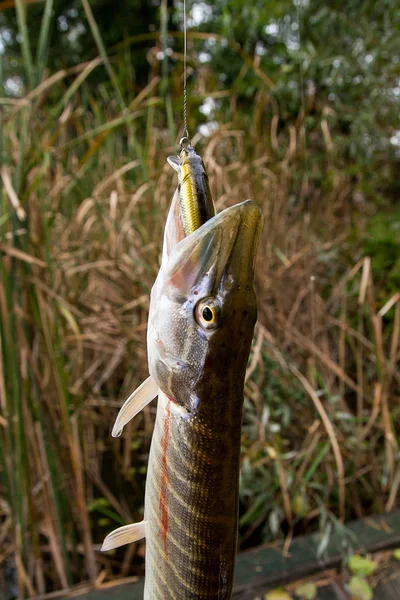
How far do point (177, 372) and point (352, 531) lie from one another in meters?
1.29

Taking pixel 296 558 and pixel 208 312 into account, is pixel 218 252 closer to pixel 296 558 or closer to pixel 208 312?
pixel 208 312

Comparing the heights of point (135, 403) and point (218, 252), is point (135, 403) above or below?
below

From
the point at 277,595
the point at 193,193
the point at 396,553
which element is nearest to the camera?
the point at 193,193

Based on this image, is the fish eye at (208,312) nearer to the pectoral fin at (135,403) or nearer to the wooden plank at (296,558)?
the pectoral fin at (135,403)

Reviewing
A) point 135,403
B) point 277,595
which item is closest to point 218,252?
point 135,403

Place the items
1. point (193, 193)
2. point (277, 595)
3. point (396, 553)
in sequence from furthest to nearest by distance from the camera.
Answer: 1. point (396, 553)
2. point (277, 595)
3. point (193, 193)

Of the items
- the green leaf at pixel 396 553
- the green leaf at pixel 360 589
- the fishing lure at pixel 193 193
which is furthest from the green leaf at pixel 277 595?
the fishing lure at pixel 193 193

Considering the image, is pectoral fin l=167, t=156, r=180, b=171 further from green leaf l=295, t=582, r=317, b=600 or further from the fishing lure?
green leaf l=295, t=582, r=317, b=600

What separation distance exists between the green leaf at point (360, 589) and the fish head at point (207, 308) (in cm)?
116

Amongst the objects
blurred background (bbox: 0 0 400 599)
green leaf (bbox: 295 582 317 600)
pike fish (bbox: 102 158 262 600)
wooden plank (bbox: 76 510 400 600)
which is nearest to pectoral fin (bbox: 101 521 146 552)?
pike fish (bbox: 102 158 262 600)

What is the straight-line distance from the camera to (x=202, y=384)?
0.49 metres

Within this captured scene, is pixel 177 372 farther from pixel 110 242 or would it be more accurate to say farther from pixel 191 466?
pixel 110 242

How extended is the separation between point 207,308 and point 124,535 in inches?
10.7

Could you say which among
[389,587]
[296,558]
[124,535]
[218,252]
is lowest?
[389,587]
